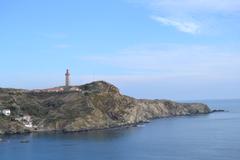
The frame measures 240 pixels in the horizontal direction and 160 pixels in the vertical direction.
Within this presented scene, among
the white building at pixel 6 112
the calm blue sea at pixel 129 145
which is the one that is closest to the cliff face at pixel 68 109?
the white building at pixel 6 112

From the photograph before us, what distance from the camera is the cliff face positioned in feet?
517

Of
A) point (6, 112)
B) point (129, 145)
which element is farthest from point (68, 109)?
point (129, 145)

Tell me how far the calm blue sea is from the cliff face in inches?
378

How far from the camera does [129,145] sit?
12619 centimetres

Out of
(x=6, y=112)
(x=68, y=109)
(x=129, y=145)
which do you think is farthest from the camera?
(x=68, y=109)

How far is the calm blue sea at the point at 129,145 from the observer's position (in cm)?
10731

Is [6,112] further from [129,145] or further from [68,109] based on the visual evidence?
[129,145]

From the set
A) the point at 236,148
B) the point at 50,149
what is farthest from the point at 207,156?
the point at 50,149

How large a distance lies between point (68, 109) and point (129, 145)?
45031 millimetres

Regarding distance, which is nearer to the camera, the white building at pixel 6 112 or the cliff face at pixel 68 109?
the cliff face at pixel 68 109

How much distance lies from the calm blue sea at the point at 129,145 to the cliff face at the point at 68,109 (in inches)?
378

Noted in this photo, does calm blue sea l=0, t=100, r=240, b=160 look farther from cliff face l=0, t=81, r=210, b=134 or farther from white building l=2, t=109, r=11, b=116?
white building l=2, t=109, r=11, b=116

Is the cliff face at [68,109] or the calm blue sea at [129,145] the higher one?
the cliff face at [68,109]

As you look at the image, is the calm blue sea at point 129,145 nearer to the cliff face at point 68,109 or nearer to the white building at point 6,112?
the cliff face at point 68,109
